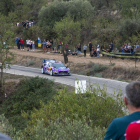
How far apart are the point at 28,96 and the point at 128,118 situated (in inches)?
733

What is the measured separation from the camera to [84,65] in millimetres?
30375

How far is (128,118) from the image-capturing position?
2.93 metres

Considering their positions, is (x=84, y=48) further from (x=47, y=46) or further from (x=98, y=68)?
(x=47, y=46)

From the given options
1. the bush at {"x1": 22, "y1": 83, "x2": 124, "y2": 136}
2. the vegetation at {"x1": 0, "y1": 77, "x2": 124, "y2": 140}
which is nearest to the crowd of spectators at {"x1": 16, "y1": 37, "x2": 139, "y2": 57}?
the vegetation at {"x1": 0, "y1": 77, "x2": 124, "y2": 140}

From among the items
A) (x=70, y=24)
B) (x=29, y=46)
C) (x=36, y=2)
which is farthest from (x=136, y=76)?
(x=36, y=2)

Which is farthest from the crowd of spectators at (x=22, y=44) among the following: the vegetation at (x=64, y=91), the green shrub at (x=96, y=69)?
the green shrub at (x=96, y=69)

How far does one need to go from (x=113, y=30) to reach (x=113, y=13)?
657 inches

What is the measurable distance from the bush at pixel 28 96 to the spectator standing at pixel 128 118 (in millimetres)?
15230

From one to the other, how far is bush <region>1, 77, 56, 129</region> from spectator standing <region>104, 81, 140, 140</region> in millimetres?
15230

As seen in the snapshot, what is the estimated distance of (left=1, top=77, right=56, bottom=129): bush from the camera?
763 inches

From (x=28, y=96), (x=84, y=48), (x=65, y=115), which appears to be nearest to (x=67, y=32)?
(x=84, y=48)

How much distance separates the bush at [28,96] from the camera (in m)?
19.4

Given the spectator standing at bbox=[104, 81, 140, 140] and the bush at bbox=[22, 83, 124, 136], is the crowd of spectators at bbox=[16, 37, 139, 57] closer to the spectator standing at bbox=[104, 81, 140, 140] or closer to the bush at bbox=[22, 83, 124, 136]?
the bush at bbox=[22, 83, 124, 136]

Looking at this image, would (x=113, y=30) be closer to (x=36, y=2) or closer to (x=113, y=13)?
(x=113, y=13)
